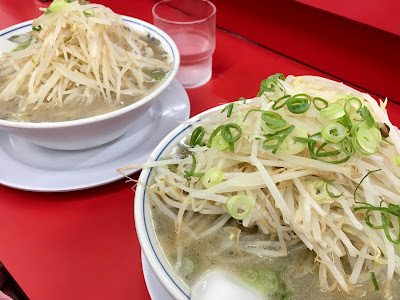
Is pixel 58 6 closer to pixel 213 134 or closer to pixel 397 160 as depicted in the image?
pixel 213 134

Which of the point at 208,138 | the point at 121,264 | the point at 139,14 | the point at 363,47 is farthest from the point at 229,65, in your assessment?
the point at 121,264

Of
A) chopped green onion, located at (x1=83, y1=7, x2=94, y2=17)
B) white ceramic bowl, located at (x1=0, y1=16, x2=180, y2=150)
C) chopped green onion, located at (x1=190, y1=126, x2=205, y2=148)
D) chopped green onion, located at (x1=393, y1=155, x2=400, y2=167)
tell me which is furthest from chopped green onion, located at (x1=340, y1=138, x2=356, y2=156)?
chopped green onion, located at (x1=83, y1=7, x2=94, y2=17)

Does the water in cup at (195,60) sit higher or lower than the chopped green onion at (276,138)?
lower

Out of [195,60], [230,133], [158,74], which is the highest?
[230,133]

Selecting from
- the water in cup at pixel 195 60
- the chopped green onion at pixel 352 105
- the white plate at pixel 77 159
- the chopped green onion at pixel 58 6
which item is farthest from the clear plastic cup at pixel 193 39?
the chopped green onion at pixel 352 105

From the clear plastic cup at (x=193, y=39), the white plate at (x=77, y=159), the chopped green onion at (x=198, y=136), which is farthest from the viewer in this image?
the clear plastic cup at (x=193, y=39)

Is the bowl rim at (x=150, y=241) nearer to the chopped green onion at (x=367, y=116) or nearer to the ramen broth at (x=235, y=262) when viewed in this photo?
the ramen broth at (x=235, y=262)

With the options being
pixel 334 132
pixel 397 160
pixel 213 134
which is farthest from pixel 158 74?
pixel 397 160

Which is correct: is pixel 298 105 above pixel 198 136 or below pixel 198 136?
above
